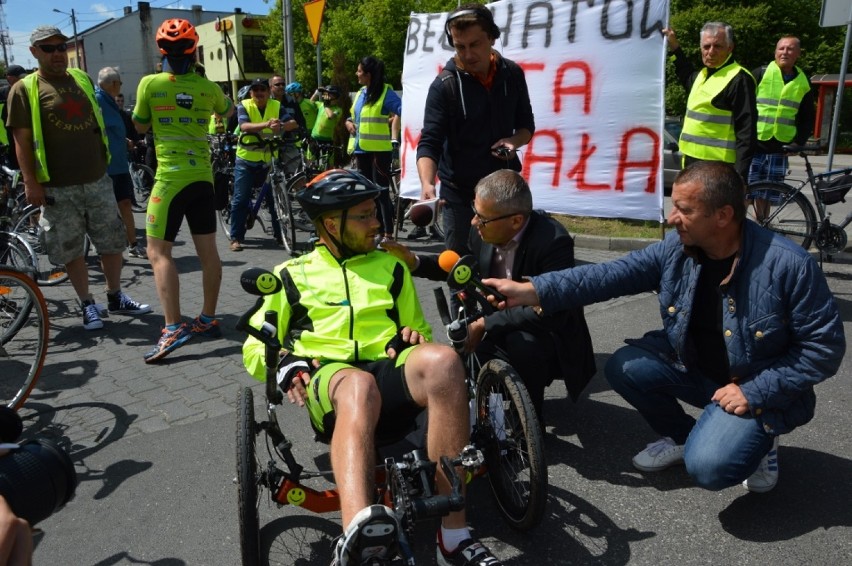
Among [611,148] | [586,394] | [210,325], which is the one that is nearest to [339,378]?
[586,394]

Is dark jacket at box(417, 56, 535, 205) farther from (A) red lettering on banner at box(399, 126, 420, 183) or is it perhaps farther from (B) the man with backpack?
(A) red lettering on banner at box(399, 126, 420, 183)

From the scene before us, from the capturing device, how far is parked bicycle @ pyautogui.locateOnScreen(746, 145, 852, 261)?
6.23m

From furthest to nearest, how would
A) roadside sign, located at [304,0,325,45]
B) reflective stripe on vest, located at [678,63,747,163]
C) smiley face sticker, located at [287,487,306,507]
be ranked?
roadside sign, located at [304,0,325,45] < reflective stripe on vest, located at [678,63,747,163] < smiley face sticker, located at [287,487,306,507]

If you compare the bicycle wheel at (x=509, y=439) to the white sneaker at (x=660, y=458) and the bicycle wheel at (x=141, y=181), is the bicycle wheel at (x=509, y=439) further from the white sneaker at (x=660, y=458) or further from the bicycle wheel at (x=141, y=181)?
the bicycle wheel at (x=141, y=181)

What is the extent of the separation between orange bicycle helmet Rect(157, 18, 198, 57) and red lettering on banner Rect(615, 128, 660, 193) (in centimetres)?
332

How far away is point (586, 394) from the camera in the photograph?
3.99 metres

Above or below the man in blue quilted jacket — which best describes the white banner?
above

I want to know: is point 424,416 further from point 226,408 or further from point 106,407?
point 106,407

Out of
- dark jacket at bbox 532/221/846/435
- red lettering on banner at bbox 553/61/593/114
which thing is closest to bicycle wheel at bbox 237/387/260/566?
dark jacket at bbox 532/221/846/435

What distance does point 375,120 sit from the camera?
8.09 m

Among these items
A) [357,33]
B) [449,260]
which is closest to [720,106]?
[449,260]

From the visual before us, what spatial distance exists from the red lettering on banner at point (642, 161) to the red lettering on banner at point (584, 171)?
0.64 feet

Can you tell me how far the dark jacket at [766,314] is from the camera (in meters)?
2.58

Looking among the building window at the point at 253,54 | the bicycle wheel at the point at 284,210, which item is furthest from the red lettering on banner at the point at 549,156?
the building window at the point at 253,54
